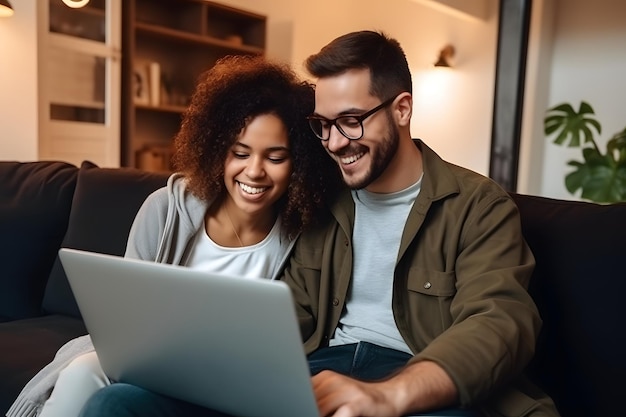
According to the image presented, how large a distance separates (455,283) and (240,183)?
0.52 metres

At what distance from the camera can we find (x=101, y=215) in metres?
1.85

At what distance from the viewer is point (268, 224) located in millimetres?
1479

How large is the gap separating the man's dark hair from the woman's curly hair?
0.14 metres

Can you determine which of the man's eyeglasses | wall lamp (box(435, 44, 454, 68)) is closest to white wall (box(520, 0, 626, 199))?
wall lamp (box(435, 44, 454, 68))

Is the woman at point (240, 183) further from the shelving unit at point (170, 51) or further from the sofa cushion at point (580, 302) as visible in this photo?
the shelving unit at point (170, 51)

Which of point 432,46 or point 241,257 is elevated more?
point 432,46

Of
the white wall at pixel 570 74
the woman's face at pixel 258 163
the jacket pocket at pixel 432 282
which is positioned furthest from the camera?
the white wall at pixel 570 74

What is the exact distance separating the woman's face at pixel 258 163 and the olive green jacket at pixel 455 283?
14 centimetres

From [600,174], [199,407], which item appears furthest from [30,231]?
[600,174]

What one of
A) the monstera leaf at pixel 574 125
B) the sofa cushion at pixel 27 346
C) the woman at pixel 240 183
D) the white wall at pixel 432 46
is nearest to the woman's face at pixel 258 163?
the woman at pixel 240 183

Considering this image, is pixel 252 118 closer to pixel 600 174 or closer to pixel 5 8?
pixel 5 8

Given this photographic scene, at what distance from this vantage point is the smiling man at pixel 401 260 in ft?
3.28

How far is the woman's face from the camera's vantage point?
4.39ft

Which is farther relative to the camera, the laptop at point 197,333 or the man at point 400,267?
the man at point 400,267
